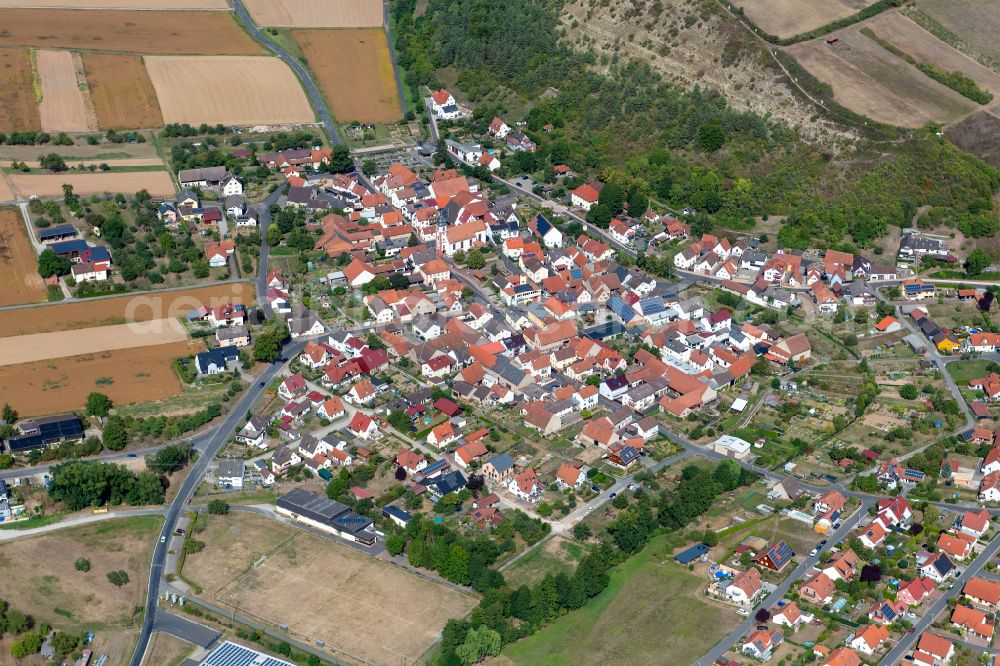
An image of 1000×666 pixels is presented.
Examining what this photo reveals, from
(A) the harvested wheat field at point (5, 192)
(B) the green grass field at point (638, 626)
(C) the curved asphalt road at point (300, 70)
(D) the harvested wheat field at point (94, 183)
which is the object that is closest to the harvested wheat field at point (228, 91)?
(C) the curved asphalt road at point (300, 70)

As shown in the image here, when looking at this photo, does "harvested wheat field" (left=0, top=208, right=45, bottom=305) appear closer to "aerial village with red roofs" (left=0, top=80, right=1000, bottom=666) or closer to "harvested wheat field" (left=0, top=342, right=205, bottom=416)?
"harvested wheat field" (left=0, top=342, right=205, bottom=416)

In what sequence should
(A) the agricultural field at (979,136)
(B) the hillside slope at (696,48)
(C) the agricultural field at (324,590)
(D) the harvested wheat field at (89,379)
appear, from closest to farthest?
(C) the agricultural field at (324,590)
(D) the harvested wheat field at (89,379)
(A) the agricultural field at (979,136)
(B) the hillside slope at (696,48)

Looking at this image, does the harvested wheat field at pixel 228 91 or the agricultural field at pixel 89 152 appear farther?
the harvested wheat field at pixel 228 91

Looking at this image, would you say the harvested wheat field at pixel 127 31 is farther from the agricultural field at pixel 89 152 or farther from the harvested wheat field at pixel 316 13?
the agricultural field at pixel 89 152

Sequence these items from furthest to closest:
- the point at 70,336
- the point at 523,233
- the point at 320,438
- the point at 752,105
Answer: the point at 752,105 < the point at 523,233 < the point at 70,336 < the point at 320,438

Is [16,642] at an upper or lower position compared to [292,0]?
lower

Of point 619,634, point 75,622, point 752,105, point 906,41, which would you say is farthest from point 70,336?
point 906,41

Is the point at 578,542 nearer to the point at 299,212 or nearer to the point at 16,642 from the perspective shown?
the point at 16,642
